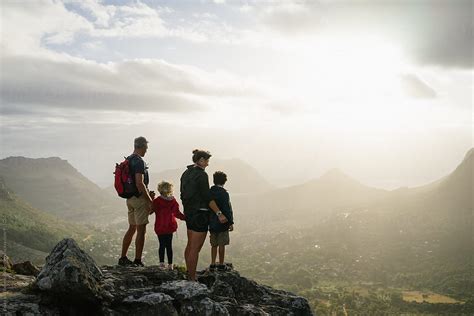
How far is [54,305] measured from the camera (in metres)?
9.67

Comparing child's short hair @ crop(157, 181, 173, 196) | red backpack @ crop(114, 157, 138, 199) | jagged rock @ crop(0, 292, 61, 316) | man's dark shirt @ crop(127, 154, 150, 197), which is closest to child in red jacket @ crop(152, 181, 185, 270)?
child's short hair @ crop(157, 181, 173, 196)

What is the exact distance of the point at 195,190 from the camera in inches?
514

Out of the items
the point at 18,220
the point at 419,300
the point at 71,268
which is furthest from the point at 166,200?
the point at 18,220

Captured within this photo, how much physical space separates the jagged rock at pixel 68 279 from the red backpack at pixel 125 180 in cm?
370

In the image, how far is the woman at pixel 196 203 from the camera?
13.0 metres

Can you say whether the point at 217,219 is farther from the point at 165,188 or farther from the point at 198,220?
the point at 165,188

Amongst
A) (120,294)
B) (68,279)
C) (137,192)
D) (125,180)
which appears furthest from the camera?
(137,192)

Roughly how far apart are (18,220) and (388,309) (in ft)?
581

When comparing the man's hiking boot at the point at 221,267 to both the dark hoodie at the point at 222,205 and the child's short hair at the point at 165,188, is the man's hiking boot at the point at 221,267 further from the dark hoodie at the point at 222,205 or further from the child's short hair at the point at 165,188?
the child's short hair at the point at 165,188

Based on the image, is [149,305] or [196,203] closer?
[149,305]

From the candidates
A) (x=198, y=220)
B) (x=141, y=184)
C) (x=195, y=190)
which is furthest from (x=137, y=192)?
(x=198, y=220)

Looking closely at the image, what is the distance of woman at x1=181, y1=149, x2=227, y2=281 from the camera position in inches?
514

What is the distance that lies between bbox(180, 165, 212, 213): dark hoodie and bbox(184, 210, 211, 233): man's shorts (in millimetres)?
136

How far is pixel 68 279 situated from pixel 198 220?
4642 millimetres
